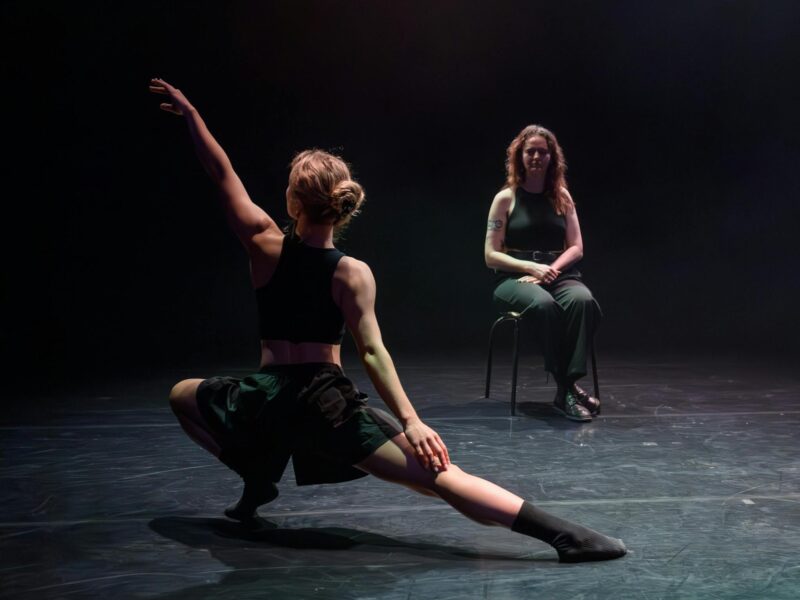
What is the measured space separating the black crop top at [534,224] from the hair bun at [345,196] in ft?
6.00

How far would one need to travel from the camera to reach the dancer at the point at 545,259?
3438mm

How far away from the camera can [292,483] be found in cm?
248

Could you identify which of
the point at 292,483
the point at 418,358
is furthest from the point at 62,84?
the point at 292,483

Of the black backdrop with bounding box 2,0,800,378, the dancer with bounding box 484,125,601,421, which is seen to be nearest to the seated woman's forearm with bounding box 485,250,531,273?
the dancer with bounding box 484,125,601,421

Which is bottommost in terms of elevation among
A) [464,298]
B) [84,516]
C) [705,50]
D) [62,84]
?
[84,516]

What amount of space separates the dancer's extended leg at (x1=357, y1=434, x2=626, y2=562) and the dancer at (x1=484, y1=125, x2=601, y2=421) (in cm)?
159

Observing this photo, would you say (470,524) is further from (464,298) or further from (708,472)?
(464,298)

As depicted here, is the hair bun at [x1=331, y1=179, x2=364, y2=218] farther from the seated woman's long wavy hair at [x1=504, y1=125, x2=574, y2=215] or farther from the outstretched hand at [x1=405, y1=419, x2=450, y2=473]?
the seated woman's long wavy hair at [x1=504, y1=125, x2=574, y2=215]

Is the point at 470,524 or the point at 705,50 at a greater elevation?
the point at 705,50

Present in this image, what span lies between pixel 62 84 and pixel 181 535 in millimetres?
4214

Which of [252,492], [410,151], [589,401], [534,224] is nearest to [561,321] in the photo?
[589,401]

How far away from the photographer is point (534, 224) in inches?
144

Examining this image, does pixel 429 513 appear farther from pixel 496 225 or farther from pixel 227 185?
pixel 496 225

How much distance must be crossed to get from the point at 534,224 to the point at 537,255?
0.13m
